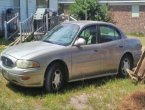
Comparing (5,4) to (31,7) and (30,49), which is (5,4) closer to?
(31,7)

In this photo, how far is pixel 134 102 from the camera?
7.78 m

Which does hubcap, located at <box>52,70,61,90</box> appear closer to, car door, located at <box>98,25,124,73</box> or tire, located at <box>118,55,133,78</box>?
car door, located at <box>98,25,124,73</box>

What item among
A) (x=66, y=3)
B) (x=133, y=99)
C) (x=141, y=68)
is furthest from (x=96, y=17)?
(x=133, y=99)

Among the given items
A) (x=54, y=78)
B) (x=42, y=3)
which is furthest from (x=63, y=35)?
(x=42, y=3)

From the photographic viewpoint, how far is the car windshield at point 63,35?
920cm

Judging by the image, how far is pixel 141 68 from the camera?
383 inches

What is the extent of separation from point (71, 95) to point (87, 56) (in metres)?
1.20

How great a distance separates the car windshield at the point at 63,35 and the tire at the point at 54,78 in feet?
2.43

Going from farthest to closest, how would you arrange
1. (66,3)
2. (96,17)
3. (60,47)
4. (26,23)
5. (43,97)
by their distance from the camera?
(66,3) < (96,17) < (26,23) < (60,47) < (43,97)

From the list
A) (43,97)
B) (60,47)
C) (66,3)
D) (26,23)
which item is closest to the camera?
→ (43,97)

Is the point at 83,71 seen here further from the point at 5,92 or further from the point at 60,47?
the point at 5,92

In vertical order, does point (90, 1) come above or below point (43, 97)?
above

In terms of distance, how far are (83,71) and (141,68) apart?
5.30 feet

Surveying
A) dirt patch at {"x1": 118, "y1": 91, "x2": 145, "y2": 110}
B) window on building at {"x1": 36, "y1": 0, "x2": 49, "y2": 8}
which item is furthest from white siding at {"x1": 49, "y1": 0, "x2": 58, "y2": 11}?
dirt patch at {"x1": 118, "y1": 91, "x2": 145, "y2": 110}
